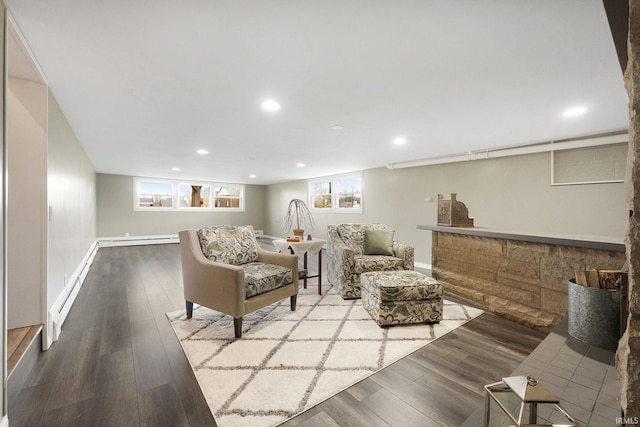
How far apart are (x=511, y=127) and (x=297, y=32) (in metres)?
2.91

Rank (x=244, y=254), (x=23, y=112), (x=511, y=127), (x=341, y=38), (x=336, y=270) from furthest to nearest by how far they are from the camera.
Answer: (x=336, y=270)
(x=511, y=127)
(x=244, y=254)
(x=23, y=112)
(x=341, y=38)

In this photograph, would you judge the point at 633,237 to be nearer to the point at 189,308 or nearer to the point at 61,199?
the point at 189,308

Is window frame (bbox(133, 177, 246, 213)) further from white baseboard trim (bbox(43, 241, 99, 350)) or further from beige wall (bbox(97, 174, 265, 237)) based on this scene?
white baseboard trim (bbox(43, 241, 99, 350))

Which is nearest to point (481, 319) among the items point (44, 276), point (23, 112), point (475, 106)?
point (475, 106)

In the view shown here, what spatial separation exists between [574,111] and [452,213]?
1503mm

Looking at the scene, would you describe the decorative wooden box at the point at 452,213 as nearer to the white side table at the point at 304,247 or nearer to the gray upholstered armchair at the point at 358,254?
the gray upholstered armchair at the point at 358,254

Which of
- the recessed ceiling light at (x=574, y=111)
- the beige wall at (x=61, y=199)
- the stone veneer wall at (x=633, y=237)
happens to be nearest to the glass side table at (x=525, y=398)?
the stone veneer wall at (x=633, y=237)

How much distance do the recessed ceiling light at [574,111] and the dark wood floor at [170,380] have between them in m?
2.19

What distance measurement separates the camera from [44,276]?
207cm

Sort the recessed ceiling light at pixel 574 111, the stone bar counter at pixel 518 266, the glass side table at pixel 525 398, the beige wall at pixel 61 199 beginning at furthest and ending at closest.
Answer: the recessed ceiling light at pixel 574 111
the beige wall at pixel 61 199
the stone bar counter at pixel 518 266
the glass side table at pixel 525 398

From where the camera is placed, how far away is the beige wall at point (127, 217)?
7492mm

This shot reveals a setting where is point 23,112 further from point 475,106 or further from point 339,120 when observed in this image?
point 475,106

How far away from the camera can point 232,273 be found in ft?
7.25

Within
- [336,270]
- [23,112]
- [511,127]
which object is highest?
[511,127]
